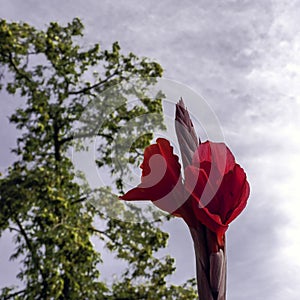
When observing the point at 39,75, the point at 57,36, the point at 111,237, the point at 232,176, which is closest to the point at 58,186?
the point at 111,237

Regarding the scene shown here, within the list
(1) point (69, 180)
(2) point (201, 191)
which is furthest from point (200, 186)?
(1) point (69, 180)

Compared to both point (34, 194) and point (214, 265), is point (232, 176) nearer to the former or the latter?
point (214, 265)

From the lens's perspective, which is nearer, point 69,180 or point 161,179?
point 161,179

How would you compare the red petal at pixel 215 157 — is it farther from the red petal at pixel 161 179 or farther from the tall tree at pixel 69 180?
the tall tree at pixel 69 180

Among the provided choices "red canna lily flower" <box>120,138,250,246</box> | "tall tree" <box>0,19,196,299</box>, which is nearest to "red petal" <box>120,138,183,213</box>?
"red canna lily flower" <box>120,138,250,246</box>

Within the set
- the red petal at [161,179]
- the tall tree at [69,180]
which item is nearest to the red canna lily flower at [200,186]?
the red petal at [161,179]

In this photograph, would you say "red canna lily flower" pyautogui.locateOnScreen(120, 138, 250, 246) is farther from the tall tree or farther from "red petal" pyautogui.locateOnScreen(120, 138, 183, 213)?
the tall tree

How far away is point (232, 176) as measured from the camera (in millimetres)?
671

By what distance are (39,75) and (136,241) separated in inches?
125

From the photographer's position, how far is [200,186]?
2.14 ft

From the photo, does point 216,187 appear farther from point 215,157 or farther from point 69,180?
point 69,180

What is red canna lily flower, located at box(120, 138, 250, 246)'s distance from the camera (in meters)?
0.64

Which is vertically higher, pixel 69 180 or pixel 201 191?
pixel 69 180

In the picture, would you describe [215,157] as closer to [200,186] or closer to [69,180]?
[200,186]
